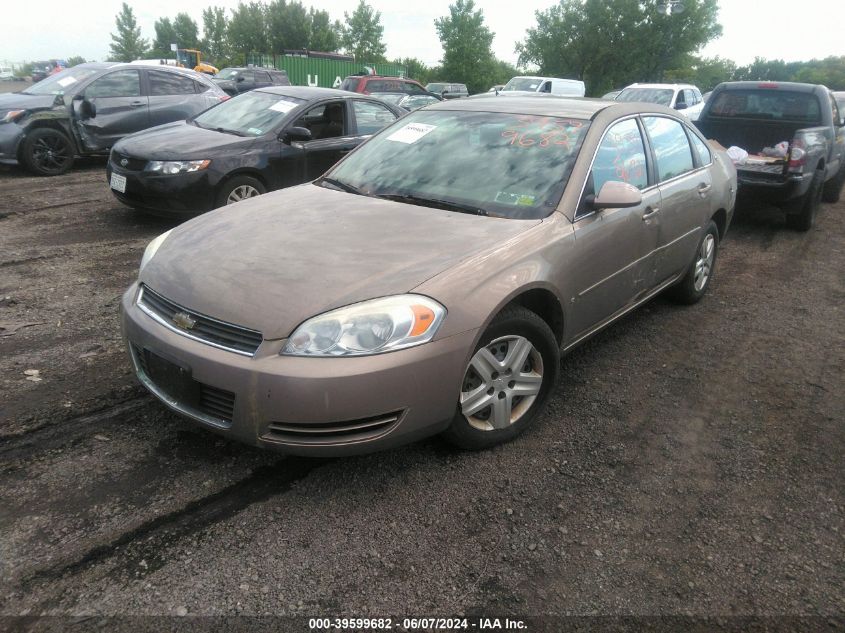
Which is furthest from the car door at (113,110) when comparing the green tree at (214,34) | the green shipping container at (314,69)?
the green tree at (214,34)

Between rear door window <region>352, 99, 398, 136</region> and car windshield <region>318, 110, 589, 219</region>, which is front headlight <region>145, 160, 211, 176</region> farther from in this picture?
car windshield <region>318, 110, 589, 219</region>

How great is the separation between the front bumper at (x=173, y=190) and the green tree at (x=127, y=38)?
94281 mm

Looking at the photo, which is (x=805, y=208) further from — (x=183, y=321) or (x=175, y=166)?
(x=183, y=321)

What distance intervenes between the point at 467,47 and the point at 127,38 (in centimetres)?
6060

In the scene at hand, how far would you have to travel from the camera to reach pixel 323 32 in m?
63.8

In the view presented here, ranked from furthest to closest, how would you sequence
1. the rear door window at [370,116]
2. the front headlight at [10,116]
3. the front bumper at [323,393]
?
the front headlight at [10,116], the rear door window at [370,116], the front bumper at [323,393]

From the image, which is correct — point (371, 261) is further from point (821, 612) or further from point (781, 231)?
point (781, 231)

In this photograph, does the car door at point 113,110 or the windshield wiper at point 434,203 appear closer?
the windshield wiper at point 434,203

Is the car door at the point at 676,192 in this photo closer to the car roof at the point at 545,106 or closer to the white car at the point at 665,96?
the car roof at the point at 545,106

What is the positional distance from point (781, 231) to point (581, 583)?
714 cm

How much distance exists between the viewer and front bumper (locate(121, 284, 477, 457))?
2305mm

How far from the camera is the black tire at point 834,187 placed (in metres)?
9.38

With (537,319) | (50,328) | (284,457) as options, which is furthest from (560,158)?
(50,328)

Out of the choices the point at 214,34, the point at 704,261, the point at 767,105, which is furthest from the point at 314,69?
the point at 214,34
